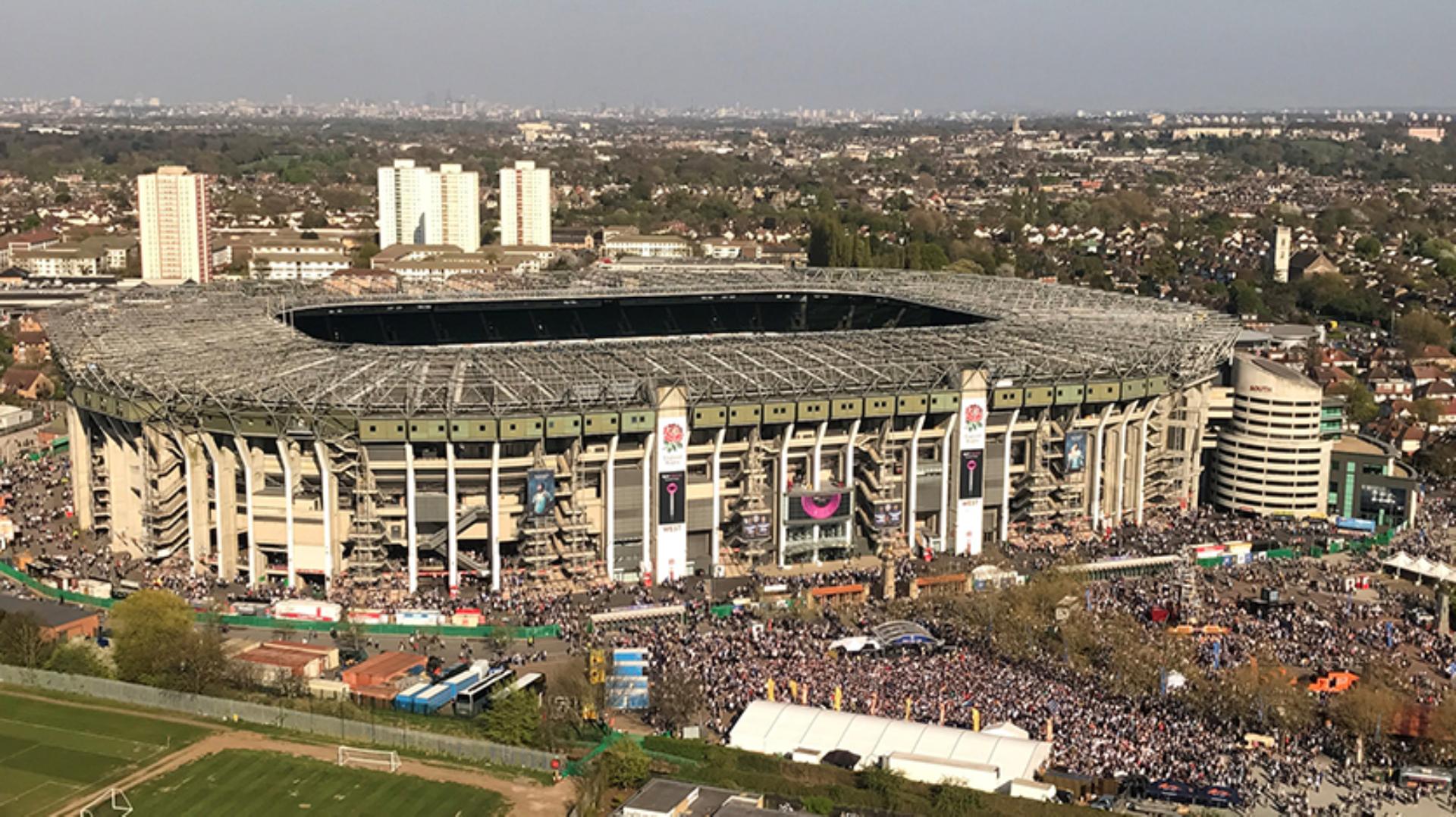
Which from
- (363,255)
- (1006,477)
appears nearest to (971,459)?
(1006,477)

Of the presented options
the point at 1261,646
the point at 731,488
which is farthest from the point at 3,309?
the point at 1261,646

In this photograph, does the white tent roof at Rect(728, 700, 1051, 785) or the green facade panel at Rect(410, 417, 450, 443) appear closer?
the white tent roof at Rect(728, 700, 1051, 785)

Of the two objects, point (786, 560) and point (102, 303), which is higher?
point (102, 303)

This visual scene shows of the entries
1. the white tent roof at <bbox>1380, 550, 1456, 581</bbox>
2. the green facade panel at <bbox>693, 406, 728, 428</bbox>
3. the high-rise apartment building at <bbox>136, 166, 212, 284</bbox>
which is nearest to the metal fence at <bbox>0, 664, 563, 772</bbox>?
the green facade panel at <bbox>693, 406, 728, 428</bbox>

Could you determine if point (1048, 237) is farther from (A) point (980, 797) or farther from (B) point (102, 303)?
(A) point (980, 797)

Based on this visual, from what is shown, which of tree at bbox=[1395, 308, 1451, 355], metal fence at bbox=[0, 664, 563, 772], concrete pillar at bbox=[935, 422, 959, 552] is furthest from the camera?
tree at bbox=[1395, 308, 1451, 355]

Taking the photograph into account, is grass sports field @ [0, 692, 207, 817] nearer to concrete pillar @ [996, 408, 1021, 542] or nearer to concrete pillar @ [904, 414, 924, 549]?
concrete pillar @ [904, 414, 924, 549]

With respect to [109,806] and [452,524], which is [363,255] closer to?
[452,524]
